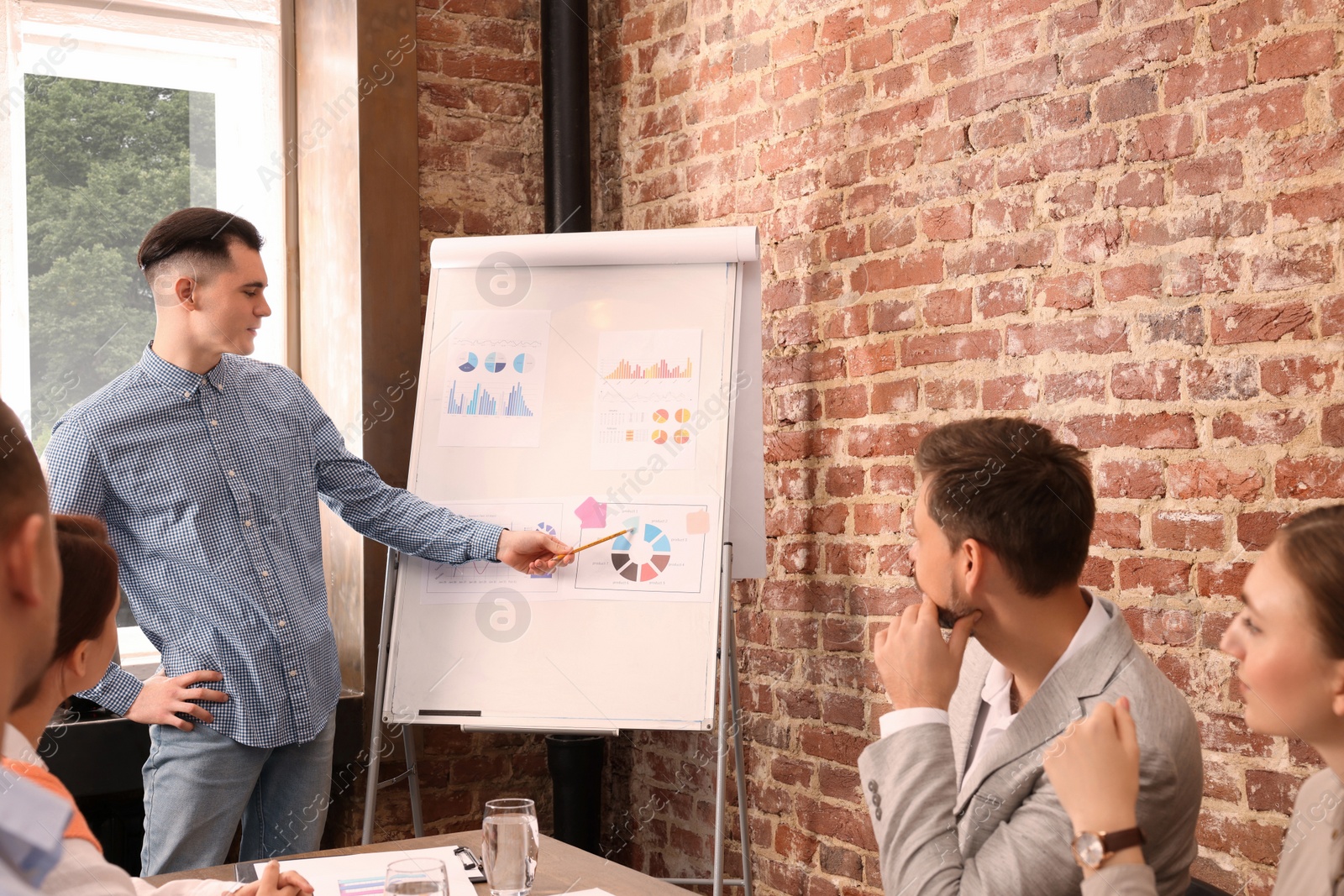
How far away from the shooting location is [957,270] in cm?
260

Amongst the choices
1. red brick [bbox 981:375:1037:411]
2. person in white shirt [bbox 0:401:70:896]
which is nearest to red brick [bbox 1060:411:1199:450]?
red brick [bbox 981:375:1037:411]

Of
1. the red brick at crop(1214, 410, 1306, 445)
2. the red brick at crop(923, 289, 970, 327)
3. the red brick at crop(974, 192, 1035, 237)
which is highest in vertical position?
the red brick at crop(974, 192, 1035, 237)

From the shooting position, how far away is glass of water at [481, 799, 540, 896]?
1341mm

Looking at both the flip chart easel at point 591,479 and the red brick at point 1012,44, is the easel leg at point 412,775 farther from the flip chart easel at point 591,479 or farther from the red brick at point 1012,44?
the red brick at point 1012,44

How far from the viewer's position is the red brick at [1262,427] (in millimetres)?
1988

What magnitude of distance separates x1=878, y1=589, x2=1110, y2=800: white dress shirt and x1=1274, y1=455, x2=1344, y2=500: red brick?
599 mm

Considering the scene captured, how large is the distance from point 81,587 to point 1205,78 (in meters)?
Result: 2.05

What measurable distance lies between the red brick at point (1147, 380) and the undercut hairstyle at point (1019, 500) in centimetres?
64

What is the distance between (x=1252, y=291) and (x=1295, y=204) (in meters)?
0.16

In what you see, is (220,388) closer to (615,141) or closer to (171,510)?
(171,510)

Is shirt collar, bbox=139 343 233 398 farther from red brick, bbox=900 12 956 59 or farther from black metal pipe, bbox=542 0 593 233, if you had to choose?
red brick, bbox=900 12 956 59

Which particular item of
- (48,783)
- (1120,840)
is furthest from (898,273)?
(48,783)

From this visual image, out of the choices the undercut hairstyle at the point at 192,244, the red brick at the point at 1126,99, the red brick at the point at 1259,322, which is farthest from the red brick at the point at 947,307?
the undercut hairstyle at the point at 192,244

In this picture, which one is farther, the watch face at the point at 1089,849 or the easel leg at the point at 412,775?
the easel leg at the point at 412,775
